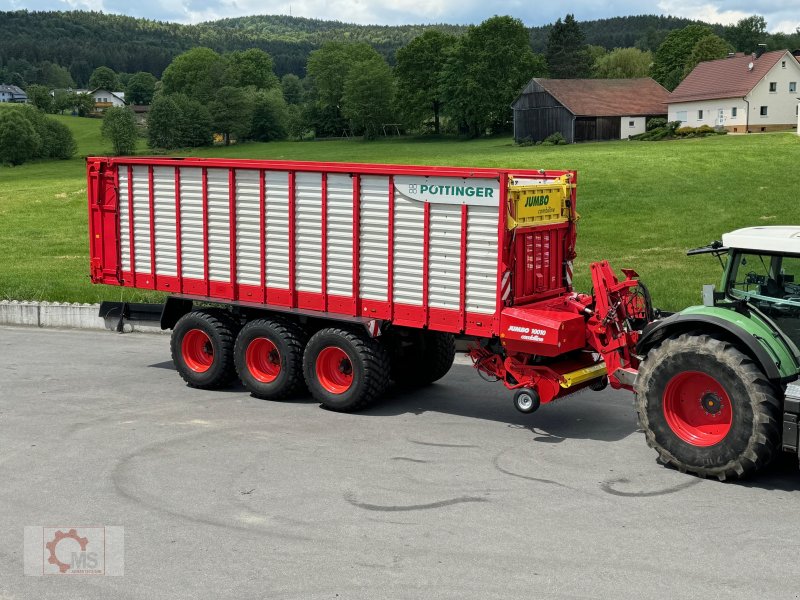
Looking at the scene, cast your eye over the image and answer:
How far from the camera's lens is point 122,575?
7633 mm

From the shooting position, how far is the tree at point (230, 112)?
99312 mm

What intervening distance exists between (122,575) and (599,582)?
3.68 metres

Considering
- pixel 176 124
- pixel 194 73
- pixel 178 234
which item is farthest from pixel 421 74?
pixel 178 234

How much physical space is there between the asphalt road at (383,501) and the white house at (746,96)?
63762 millimetres

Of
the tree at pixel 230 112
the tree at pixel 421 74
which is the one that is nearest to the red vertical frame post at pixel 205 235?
the tree at pixel 421 74

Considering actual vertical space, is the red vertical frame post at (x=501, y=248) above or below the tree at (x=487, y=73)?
below

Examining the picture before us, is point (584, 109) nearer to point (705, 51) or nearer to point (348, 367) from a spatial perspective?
point (705, 51)

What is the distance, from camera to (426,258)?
11914 mm

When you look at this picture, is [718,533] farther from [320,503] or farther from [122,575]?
[122,575]

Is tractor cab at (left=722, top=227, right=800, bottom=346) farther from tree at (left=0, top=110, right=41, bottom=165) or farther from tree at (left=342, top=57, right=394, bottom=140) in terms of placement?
tree at (left=342, top=57, right=394, bottom=140)

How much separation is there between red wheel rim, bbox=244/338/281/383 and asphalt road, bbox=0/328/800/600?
0.40 metres

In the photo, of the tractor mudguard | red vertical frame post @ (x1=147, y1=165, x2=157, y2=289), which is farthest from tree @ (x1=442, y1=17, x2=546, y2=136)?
the tractor mudguard

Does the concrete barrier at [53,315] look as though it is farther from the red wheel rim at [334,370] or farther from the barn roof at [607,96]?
the barn roof at [607,96]

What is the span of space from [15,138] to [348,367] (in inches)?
3138
